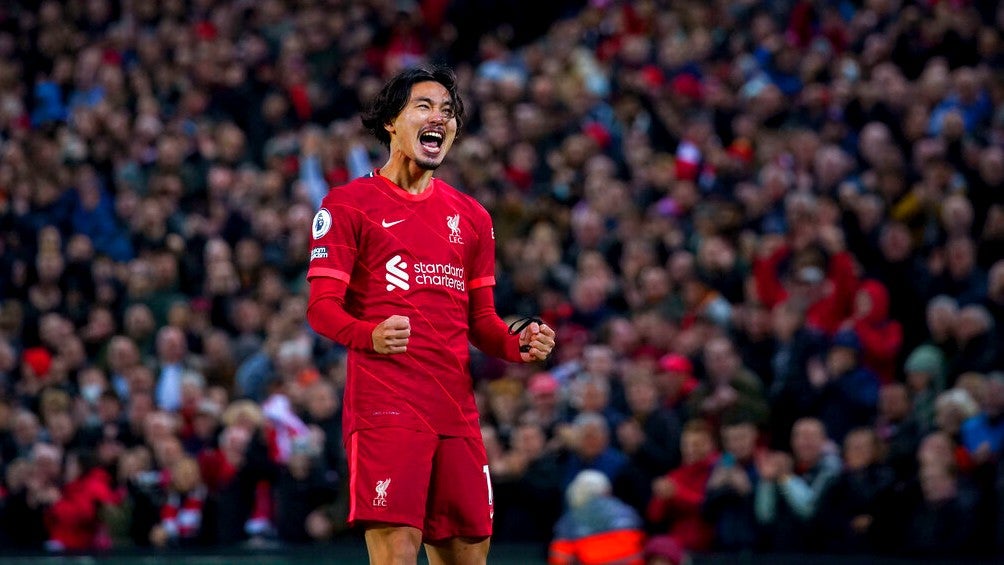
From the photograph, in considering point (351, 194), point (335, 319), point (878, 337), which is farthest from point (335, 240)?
point (878, 337)

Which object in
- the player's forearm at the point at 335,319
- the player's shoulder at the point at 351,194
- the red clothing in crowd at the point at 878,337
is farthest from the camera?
the red clothing in crowd at the point at 878,337

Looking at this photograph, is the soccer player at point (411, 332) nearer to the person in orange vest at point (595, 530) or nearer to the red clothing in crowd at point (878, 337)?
the person in orange vest at point (595, 530)

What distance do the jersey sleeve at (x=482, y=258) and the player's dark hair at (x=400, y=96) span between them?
1.24 ft

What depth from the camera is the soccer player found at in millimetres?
5469

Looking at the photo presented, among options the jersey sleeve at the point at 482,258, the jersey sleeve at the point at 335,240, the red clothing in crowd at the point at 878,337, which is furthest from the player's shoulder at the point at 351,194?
the red clothing in crowd at the point at 878,337

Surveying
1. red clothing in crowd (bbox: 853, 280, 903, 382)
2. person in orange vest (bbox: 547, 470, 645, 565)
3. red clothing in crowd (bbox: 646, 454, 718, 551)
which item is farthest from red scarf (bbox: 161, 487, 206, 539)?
red clothing in crowd (bbox: 853, 280, 903, 382)

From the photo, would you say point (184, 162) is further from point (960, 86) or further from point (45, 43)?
point (960, 86)

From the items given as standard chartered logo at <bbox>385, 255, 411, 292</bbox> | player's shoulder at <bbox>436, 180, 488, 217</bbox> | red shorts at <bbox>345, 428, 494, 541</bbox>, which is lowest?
red shorts at <bbox>345, 428, 494, 541</bbox>

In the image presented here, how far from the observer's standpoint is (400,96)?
5777 mm

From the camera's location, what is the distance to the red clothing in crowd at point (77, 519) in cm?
1227

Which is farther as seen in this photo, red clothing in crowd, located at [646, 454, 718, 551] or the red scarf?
the red scarf

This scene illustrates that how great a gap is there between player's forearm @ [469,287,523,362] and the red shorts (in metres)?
0.34

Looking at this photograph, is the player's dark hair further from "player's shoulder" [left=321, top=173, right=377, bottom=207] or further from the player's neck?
"player's shoulder" [left=321, top=173, right=377, bottom=207]

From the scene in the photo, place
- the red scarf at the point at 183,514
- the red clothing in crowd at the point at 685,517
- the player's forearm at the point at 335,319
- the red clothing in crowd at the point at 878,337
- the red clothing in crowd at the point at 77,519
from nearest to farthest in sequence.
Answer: the player's forearm at the point at 335,319
the red clothing in crowd at the point at 685,517
the red clothing in crowd at the point at 878,337
the red scarf at the point at 183,514
the red clothing in crowd at the point at 77,519
